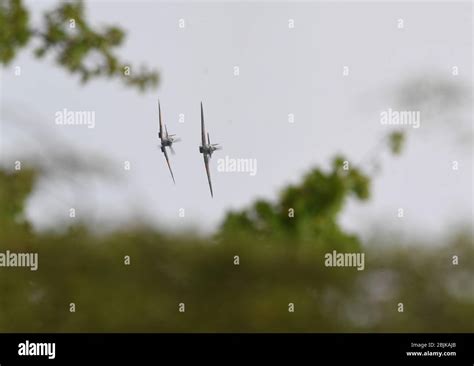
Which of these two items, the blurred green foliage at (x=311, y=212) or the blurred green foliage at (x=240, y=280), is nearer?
the blurred green foliage at (x=240, y=280)

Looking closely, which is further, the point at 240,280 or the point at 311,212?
the point at 311,212

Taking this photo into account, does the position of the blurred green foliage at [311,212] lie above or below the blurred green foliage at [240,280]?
above

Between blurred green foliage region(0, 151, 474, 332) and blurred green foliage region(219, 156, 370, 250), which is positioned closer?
blurred green foliage region(0, 151, 474, 332)

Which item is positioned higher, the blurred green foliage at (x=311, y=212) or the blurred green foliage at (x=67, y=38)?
the blurred green foliage at (x=67, y=38)

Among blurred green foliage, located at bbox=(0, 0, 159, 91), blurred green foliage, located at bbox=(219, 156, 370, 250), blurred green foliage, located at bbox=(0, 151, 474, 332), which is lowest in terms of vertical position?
blurred green foliage, located at bbox=(0, 151, 474, 332)

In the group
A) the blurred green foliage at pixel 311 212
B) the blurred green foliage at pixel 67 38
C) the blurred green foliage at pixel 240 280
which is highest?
the blurred green foliage at pixel 67 38

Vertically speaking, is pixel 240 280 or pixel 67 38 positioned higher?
pixel 67 38

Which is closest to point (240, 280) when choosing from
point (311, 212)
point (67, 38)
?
point (311, 212)

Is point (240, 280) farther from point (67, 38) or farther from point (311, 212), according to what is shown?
point (67, 38)

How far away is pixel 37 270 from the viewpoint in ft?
8.79

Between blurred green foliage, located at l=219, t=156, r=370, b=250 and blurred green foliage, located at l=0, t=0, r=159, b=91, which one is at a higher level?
blurred green foliage, located at l=0, t=0, r=159, b=91
